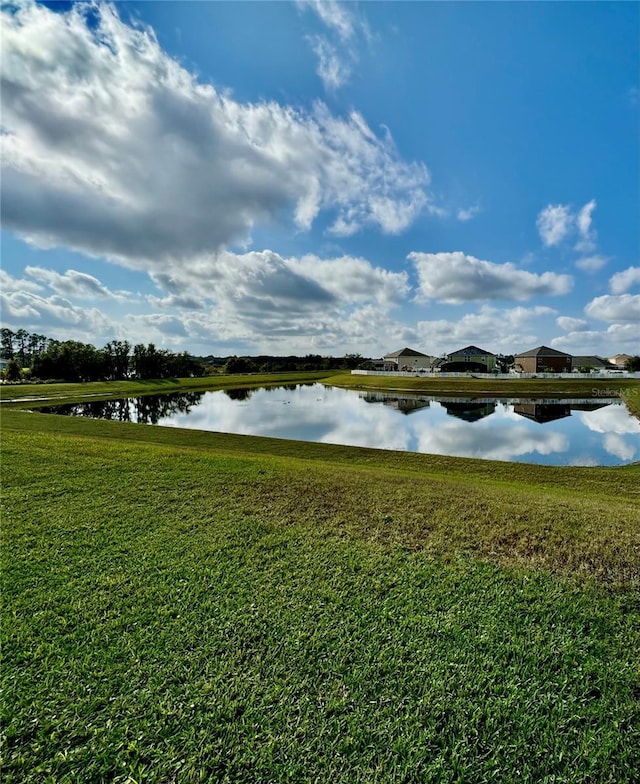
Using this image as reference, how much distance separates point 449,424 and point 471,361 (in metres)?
57.3

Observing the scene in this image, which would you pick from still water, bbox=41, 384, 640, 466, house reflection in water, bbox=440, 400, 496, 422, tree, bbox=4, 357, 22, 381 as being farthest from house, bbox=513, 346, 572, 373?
tree, bbox=4, 357, 22, 381

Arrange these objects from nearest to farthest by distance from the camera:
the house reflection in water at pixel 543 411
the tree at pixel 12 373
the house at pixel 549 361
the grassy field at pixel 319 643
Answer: the grassy field at pixel 319 643 → the house reflection in water at pixel 543 411 → the tree at pixel 12 373 → the house at pixel 549 361

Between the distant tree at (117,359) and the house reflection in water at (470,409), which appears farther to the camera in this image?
the distant tree at (117,359)

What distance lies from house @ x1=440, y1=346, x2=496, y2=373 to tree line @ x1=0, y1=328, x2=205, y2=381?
5256 centimetres

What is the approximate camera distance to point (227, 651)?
2.62 metres

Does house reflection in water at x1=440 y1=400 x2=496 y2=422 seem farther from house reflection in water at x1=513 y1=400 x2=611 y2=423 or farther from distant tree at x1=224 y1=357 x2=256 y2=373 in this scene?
distant tree at x1=224 y1=357 x2=256 y2=373

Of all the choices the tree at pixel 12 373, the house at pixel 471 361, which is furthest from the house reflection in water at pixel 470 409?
the tree at pixel 12 373

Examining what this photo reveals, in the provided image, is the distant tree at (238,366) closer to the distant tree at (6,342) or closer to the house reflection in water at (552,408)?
the distant tree at (6,342)

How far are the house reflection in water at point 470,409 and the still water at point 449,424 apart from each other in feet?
0.22

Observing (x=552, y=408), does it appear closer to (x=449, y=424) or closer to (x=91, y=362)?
(x=449, y=424)

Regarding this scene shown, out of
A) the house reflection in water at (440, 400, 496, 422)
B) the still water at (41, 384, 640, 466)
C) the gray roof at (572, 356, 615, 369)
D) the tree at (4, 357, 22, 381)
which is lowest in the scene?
the still water at (41, 384, 640, 466)

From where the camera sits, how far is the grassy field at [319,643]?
196 centimetres

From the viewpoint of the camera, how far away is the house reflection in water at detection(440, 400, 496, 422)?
24.7 m

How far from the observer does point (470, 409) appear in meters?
28.5
